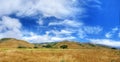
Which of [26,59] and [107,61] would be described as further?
[107,61]

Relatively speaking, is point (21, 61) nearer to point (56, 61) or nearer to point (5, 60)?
point (5, 60)

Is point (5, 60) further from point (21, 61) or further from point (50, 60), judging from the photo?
point (50, 60)

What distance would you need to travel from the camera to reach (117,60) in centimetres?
2581

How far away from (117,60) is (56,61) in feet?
24.0

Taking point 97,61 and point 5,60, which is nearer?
point 5,60

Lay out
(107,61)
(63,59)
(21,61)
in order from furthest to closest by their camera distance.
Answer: (107,61) → (63,59) → (21,61)

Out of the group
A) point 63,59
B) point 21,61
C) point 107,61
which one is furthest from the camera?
point 107,61

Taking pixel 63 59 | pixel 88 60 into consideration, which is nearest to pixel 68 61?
pixel 63 59

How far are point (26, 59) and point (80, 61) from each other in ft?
16.5

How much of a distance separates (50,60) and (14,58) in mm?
3378

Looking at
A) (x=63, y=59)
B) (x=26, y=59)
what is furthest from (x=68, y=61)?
(x=26, y=59)

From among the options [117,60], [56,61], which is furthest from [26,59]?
[117,60]

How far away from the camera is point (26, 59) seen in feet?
74.2

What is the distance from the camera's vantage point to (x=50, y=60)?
22406 millimetres
